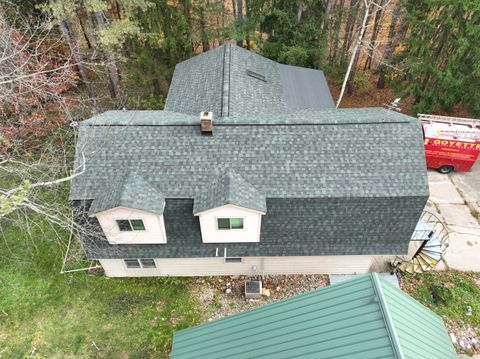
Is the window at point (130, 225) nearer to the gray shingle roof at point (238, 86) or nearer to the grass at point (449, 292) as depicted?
the gray shingle roof at point (238, 86)

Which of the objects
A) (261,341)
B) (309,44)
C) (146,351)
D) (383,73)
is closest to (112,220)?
(146,351)

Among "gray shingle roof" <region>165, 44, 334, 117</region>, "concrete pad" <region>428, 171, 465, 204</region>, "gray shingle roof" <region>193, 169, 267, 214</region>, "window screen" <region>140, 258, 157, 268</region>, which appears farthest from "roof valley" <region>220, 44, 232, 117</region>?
"concrete pad" <region>428, 171, 465, 204</region>

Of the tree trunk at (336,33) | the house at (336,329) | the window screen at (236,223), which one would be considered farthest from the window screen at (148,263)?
the tree trunk at (336,33)

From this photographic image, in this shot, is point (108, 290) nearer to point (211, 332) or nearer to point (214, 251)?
point (214, 251)

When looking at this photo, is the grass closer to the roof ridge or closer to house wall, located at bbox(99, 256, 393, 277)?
house wall, located at bbox(99, 256, 393, 277)

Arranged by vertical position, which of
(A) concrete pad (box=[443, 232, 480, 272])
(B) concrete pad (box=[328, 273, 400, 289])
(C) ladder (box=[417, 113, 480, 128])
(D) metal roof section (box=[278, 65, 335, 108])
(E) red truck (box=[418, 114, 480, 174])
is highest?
(D) metal roof section (box=[278, 65, 335, 108])

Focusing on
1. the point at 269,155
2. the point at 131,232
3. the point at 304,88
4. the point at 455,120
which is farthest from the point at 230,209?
the point at 455,120
